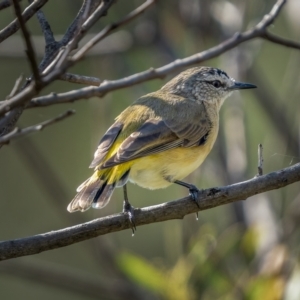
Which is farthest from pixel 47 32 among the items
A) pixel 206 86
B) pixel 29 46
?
pixel 206 86

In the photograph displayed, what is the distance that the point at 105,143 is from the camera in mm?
4309

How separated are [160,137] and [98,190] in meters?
0.66

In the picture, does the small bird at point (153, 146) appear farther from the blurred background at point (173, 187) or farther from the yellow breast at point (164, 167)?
the blurred background at point (173, 187)

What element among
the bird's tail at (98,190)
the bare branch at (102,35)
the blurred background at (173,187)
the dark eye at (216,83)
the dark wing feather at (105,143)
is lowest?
the blurred background at (173,187)

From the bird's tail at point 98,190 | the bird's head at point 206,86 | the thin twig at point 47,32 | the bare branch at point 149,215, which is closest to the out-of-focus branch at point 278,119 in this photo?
the bird's head at point 206,86

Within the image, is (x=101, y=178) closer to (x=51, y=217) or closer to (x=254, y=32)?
(x=254, y=32)

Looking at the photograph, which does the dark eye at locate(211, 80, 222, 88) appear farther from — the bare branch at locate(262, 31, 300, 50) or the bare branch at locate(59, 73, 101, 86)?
the bare branch at locate(262, 31, 300, 50)

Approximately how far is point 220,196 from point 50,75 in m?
1.61

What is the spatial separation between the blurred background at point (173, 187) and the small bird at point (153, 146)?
0.59 meters

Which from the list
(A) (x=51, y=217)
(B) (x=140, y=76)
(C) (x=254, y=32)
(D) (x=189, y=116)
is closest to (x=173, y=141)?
(D) (x=189, y=116)

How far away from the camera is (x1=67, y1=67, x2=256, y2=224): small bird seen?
12.9 ft

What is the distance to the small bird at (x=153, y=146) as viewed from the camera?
393cm

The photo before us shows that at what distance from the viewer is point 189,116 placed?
195 inches

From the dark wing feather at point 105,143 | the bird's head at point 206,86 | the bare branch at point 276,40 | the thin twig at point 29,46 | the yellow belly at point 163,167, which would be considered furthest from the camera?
the bird's head at point 206,86
